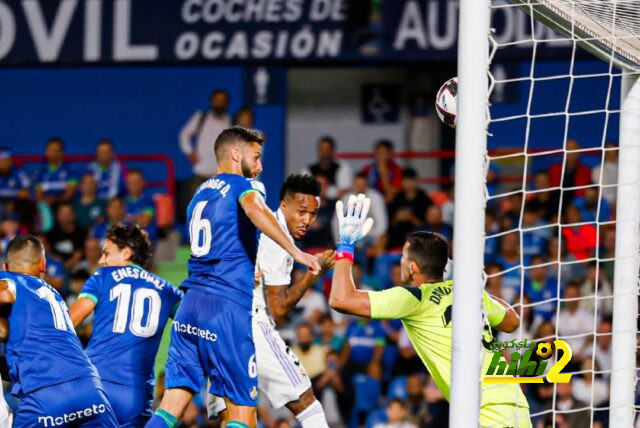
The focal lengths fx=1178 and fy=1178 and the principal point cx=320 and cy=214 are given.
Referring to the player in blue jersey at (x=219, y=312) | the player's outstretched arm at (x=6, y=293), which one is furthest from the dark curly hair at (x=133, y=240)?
the player's outstretched arm at (x=6, y=293)

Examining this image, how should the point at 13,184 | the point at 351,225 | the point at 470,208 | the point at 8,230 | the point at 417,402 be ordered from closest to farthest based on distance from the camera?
the point at 470,208 < the point at 351,225 < the point at 417,402 < the point at 8,230 < the point at 13,184

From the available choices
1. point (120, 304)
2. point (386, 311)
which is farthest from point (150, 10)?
point (386, 311)

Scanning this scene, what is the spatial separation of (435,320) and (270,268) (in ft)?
5.42

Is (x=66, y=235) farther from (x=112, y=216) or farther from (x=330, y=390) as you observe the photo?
(x=330, y=390)

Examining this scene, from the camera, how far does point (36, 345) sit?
620cm

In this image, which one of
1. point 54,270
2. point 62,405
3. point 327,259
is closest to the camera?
point 62,405

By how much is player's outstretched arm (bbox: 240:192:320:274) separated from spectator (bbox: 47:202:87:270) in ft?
25.0

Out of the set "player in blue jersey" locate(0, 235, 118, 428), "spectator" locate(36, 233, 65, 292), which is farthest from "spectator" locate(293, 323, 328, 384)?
"player in blue jersey" locate(0, 235, 118, 428)

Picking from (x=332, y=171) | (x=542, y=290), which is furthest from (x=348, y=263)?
(x=332, y=171)

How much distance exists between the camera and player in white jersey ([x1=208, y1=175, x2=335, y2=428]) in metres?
7.16

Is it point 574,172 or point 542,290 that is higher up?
point 574,172

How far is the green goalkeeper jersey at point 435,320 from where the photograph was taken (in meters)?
5.78

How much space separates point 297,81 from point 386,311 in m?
10.5

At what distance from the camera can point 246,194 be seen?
20.3 ft
